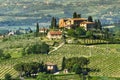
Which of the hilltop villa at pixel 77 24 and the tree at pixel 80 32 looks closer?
the tree at pixel 80 32

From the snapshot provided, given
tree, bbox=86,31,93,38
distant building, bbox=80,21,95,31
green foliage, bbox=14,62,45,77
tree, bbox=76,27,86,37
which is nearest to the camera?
green foliage, bbox=14,62,45,77

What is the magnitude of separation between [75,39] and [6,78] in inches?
938

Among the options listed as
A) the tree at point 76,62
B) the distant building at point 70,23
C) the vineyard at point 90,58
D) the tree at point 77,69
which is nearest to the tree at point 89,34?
the vineyard at point 90,58

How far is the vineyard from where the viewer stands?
7588 centimetres

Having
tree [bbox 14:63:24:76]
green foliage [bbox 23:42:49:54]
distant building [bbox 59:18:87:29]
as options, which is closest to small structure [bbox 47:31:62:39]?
distant building [bbox 59:18:87:29]

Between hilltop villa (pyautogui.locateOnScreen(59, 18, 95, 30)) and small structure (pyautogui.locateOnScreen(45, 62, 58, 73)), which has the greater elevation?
hilltop villa (pyautogui.locateOnScreen(59, 18, 95, 30))

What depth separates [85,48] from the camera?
88.6 metres

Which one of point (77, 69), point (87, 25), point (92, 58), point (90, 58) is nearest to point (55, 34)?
point (87, 25)

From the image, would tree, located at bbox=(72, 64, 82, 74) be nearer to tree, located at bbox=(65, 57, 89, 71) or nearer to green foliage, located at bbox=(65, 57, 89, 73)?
green foliage, located at bbox=(65, 57, 89, 73)

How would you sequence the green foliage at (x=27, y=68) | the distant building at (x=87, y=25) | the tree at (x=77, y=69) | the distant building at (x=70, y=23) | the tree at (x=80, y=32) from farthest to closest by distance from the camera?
the distant building at (x=70, y=23) → the distant building at (x=87, y=25) → the tree at (x=80, y=32) → the green foliage at (x=27, y=68) → the tree at (x=77, y=69)

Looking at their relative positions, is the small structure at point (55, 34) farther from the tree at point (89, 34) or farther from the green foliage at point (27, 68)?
the green foliage at point (27, 68)

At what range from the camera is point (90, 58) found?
8131 cm

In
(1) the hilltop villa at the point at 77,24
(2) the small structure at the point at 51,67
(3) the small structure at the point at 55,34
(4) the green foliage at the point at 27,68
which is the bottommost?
(2) the small structure at the point at 51,67

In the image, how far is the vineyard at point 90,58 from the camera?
249 ft
